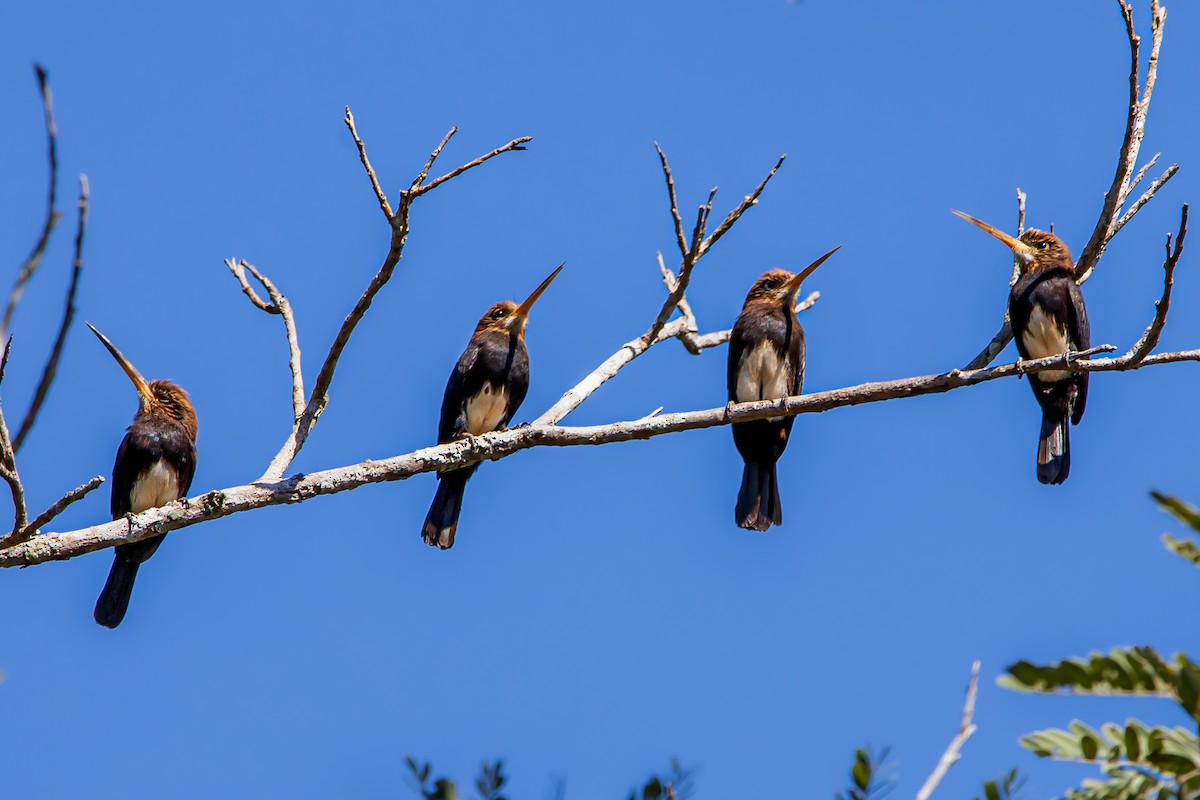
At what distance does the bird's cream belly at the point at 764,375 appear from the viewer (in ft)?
24.7

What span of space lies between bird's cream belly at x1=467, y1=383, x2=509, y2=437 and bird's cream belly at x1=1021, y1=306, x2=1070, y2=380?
3.04 metres

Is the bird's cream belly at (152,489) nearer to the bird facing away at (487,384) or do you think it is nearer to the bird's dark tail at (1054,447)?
the bird facing away at (487,384)

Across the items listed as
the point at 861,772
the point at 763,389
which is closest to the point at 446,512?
the point at 763,389

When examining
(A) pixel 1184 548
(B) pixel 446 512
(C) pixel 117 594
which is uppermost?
(B) pixel 446 512

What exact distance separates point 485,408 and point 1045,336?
323 cm

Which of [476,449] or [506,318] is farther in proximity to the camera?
[506,318]

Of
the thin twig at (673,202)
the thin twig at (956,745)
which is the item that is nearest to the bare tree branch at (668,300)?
the thin twig at (673,202)

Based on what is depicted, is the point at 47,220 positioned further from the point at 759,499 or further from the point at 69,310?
the point at 759,499

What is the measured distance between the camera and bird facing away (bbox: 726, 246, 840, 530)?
7.52m

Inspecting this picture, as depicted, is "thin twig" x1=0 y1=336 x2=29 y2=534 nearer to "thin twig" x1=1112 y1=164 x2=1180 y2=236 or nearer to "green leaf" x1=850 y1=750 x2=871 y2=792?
"green leaf" x1=850 y1=750 x2=871 y2=792

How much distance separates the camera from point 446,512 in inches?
297

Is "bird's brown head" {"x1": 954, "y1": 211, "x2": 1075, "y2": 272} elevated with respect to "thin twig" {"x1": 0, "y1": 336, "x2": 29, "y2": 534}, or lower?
elevated

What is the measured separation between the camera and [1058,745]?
7.98ft

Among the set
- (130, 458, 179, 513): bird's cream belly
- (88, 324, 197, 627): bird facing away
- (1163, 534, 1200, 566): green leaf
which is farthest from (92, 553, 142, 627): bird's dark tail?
(1163, 534, 1200, 566): green leaf
